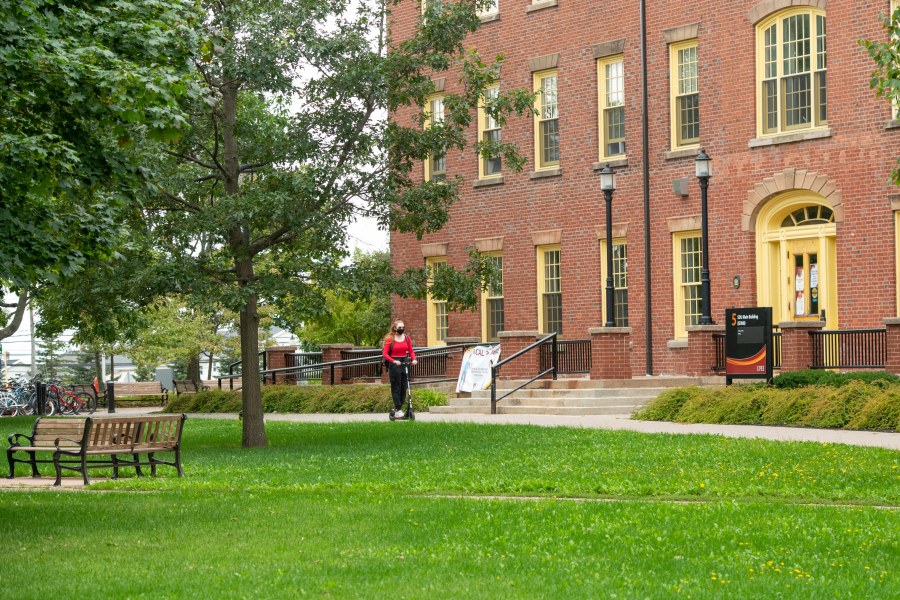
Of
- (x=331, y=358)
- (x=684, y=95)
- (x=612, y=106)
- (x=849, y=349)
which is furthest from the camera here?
(x=331, y=358)

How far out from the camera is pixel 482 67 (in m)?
21.1

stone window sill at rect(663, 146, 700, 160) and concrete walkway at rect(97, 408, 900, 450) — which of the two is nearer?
concrete walkway at rect(97, 408, 900, 450)

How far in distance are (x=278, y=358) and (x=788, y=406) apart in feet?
59.0

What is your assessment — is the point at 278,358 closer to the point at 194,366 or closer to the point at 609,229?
the point at 609,229

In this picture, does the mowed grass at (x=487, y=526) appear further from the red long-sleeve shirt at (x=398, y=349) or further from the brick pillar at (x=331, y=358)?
the brick pillar at (x=331, y=358)

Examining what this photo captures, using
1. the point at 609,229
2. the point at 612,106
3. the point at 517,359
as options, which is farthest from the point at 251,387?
the point at 612,106

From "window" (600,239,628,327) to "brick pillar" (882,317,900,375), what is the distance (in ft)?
25.2

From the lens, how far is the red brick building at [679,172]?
2650 centimetres

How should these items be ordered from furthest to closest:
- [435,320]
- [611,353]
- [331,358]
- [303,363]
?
[303,363] < [435,320] < [331,358] < [611,353]

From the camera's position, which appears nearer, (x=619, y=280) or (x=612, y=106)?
(x=619, y=280)

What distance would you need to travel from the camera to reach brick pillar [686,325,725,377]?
26.4m

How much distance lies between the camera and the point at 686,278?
29391 millimetres

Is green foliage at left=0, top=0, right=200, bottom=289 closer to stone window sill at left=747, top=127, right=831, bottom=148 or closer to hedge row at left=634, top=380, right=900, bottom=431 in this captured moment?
hedge row at left=634, top=380, right=900, bottom=431

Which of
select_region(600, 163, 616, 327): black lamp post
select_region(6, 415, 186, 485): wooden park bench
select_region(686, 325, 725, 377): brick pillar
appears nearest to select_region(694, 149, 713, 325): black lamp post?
select_region(686, 325, 725, 377): brick pillar
